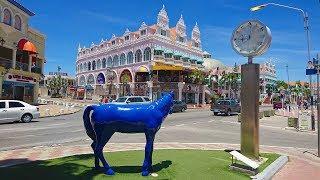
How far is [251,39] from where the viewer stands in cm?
1197

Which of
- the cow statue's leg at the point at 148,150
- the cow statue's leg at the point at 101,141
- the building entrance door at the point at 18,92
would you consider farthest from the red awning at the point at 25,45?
the cow statue's leg at the point at 148,150

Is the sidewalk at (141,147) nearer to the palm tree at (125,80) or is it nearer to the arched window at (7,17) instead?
the arched window at (7,17)

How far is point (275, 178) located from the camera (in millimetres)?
9492

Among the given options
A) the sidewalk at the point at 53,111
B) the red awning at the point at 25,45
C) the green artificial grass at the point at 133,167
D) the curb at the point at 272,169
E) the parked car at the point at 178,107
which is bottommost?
the curb at the point at 272,169

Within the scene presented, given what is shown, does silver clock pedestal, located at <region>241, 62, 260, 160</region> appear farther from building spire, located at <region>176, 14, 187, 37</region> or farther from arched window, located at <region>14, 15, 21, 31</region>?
building spire, located at <region>176, 14, 187, 37</region>

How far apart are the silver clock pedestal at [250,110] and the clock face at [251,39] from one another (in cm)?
68

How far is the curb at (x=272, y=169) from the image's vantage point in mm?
9117

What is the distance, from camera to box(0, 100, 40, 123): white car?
77.7 feet

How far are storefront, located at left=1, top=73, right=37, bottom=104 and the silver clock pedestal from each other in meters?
32.3

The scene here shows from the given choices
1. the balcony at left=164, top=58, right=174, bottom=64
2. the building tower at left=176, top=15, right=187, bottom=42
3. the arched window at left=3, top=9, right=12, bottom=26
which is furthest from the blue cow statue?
the building tower at left=176, top=15, right=187, bottom=42

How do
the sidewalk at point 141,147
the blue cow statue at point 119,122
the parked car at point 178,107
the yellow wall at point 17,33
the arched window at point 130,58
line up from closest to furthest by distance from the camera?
the blue cow statue at point 119,122, the sidewalk at point 141,147, the yellow wall at point 17,33, the parked car at point 178,107, the arched window at point 130,58

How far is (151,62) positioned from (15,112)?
137 ft

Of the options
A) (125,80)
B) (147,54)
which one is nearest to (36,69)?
(147,54)

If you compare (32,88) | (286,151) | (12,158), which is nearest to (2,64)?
(32,88)
